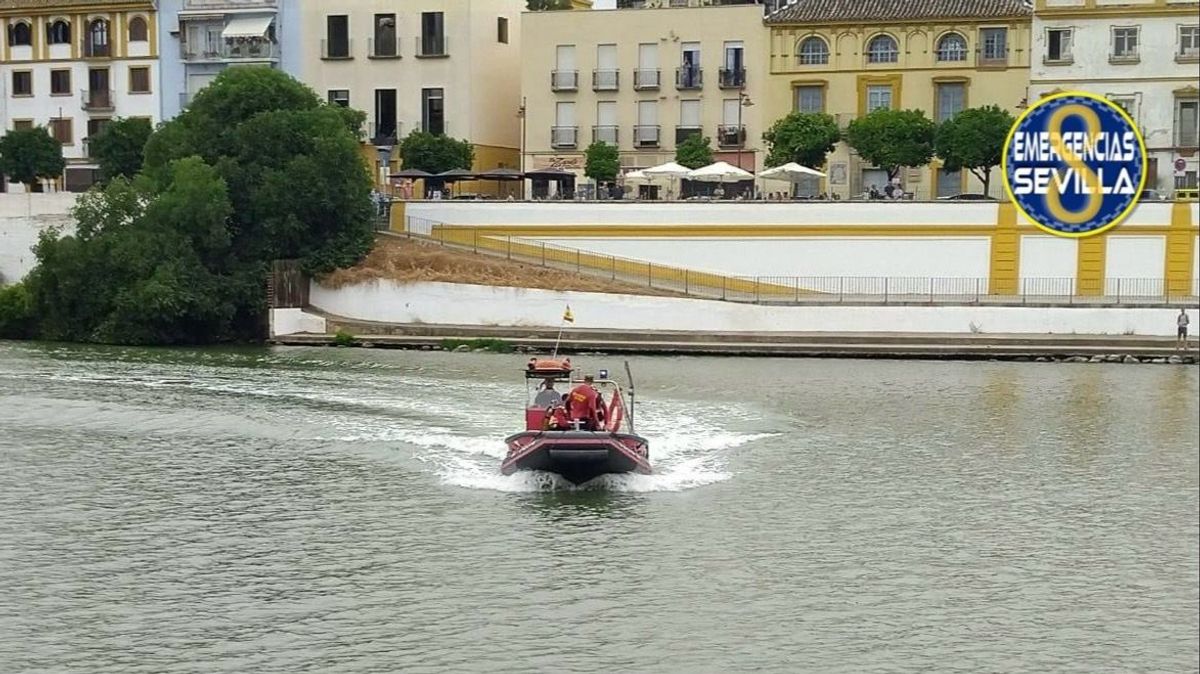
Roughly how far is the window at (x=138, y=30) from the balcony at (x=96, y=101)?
2.54 metres

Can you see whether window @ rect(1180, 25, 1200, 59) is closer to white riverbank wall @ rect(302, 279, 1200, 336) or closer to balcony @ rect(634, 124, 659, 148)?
white riverbank wall @ rect(302, 279, 1200, 336)

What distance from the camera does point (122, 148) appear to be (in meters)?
65.4

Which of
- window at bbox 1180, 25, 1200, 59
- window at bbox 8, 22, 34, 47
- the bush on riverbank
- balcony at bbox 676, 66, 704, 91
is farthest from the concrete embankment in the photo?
window at bbox 1180, 25, 1200, 59

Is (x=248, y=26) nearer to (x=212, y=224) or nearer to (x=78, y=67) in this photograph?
(x=78, y=67)

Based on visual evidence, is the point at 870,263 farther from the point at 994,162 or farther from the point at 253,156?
the point at 253,156

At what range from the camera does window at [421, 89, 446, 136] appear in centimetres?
6931

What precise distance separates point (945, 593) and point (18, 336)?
42396mm

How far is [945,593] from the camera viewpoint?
2189cm

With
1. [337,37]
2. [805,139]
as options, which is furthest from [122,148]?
[805,139]

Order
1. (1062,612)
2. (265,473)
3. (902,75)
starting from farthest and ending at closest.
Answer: (902,75)
(265,473)
(1062,612)

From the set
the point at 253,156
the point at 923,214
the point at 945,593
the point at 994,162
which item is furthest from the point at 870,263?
the point at 945,593

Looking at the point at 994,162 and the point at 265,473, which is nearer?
the point at 265,473

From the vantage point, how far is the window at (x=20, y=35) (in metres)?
73.5

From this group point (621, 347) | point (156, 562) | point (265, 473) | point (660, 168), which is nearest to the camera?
point (156, 562)
